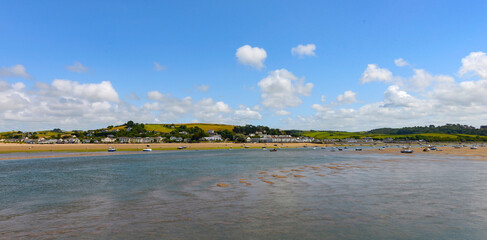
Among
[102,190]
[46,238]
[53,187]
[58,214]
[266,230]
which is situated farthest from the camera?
[53,187]

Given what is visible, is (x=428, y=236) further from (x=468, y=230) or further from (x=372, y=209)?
(x=372, y=209)

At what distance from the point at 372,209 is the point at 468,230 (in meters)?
6.10

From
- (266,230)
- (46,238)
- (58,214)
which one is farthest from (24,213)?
(266,230)

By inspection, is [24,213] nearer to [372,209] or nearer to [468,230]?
[372,209]

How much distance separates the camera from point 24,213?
21781mm

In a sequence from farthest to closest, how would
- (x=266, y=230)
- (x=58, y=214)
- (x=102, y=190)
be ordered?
(x=102, y=190)
(x=58, y=214)
(x=266, y=230)

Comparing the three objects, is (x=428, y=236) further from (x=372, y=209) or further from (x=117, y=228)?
(x=117, y=228)

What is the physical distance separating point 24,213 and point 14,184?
1917 centimetres

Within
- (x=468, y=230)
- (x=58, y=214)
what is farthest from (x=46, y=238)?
(x=468, y=230)

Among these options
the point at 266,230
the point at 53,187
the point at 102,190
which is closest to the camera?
the point at 266,230

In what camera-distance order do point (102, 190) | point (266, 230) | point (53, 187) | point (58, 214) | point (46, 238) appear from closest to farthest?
point (46, 238)
point (266, 230)
point (58, 214)
point (102, 190)
point (53, 187)

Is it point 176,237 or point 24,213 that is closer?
point 176,237

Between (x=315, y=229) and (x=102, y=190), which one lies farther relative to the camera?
(x=102, y=190)

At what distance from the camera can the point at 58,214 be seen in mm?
21359
